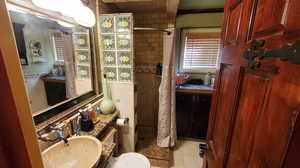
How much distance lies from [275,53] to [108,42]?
1617 millimetres

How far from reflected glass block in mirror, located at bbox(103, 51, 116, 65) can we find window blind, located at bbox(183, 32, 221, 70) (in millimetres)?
1468

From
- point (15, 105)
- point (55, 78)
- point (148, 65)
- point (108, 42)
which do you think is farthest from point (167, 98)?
point (15, 105)

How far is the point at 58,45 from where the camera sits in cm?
114

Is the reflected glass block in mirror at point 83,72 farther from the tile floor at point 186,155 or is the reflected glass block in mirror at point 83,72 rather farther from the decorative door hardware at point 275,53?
the tile floor at point 186,155

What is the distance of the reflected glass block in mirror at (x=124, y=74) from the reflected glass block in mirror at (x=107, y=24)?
0.51 meters

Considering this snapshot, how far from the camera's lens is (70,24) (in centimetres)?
126

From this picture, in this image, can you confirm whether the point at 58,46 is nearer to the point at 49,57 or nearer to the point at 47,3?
the point at 49,57

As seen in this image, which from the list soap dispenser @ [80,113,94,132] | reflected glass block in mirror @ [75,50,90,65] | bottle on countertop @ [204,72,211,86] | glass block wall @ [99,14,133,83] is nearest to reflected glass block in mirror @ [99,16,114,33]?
glass block wall @ [99,14,133,83]

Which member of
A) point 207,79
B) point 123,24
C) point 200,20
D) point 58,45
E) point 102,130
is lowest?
point 102,130

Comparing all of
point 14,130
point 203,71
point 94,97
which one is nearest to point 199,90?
point 203,71

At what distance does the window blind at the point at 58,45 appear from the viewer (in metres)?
1.11

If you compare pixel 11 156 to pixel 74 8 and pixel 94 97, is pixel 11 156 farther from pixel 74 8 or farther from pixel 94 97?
pixel 94 97

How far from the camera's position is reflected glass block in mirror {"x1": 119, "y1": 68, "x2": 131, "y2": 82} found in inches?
65.1

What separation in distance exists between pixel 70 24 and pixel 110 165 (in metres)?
1.45
